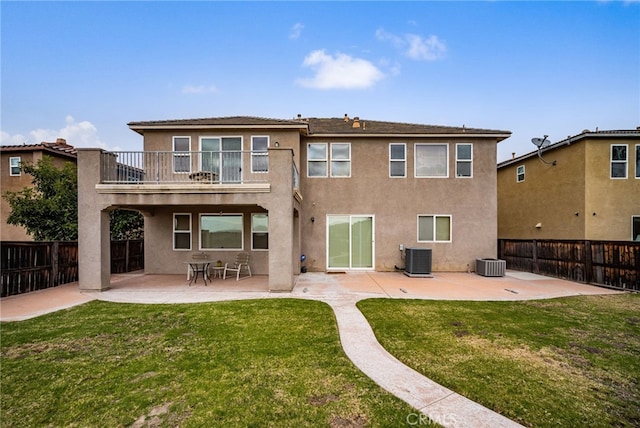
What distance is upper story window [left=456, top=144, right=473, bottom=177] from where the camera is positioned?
41.1ft

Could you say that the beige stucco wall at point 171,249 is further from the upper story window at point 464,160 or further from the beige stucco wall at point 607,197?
the beige stucco wall at point 607,197

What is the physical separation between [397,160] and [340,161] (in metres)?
2.55

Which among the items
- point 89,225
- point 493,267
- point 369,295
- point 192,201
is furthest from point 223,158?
point 493,267

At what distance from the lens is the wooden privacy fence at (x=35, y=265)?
7.78 m

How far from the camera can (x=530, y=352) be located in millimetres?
4438

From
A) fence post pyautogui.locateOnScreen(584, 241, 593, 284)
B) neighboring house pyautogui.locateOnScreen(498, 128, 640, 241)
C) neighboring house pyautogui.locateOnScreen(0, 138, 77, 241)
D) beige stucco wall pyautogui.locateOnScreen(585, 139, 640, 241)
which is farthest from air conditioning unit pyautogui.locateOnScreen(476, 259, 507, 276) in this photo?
neighboring house pyautogui.locateOnScreen(0, 138, 77, 241)

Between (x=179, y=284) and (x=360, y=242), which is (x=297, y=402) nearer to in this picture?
(x=179, y=284)

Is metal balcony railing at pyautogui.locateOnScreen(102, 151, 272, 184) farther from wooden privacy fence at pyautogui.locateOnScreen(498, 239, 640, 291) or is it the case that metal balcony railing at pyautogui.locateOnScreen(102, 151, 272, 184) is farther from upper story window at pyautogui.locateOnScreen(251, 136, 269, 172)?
wooden privacy fence at pyautogui.locateOnScreen(498, 239, 640, 291)

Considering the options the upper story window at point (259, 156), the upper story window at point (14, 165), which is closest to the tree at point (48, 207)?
the upper story window at point (14, 165)

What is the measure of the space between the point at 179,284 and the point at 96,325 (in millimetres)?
4019

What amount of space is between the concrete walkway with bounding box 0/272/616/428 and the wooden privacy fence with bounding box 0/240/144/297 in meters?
0.41

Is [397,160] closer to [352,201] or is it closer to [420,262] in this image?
[352,201]

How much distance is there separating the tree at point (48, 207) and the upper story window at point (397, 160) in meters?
13.5

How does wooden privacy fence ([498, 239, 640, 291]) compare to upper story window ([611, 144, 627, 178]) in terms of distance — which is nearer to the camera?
wooden privacy fence ([498, 239, 640, 291])
